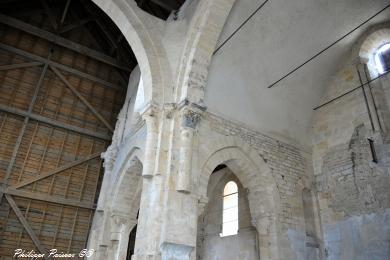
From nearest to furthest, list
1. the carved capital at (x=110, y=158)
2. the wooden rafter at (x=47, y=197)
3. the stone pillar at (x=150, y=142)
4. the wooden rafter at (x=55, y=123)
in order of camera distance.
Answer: the stone pillar at (x=150, y=142) → the wooden rafter at (x=47, y=197) → the wooden rafter at (x=55, y=123) → the carved capital at (x=110, y=158)

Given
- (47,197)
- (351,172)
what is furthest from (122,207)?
(351,172)

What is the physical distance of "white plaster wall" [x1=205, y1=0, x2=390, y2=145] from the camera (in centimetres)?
835

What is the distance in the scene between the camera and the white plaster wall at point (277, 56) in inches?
329

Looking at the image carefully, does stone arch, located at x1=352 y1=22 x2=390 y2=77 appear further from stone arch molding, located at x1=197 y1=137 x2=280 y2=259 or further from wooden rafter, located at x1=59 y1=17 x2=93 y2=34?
wooden rafter, located at x1=59 y1=17 x2=93 y2=34

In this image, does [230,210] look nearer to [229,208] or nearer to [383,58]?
[229,208]

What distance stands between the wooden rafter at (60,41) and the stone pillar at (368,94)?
8.38 m

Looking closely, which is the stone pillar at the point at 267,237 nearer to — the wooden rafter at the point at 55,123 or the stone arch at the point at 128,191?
the stone arch at the point at 128,191

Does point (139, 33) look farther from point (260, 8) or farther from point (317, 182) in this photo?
point (317, 182)

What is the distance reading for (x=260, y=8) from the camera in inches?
320

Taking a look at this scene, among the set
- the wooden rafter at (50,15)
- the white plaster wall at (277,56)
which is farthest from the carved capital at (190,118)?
the wooden rafter at (50,15)

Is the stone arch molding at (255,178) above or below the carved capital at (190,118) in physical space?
below

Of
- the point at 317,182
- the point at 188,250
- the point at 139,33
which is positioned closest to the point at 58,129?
the point at 139,33

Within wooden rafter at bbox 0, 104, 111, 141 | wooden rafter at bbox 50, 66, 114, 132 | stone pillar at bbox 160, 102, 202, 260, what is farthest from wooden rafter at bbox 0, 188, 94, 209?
stone pillar at bbox 160, 102, 202, 260

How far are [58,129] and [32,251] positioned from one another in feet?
13.4
